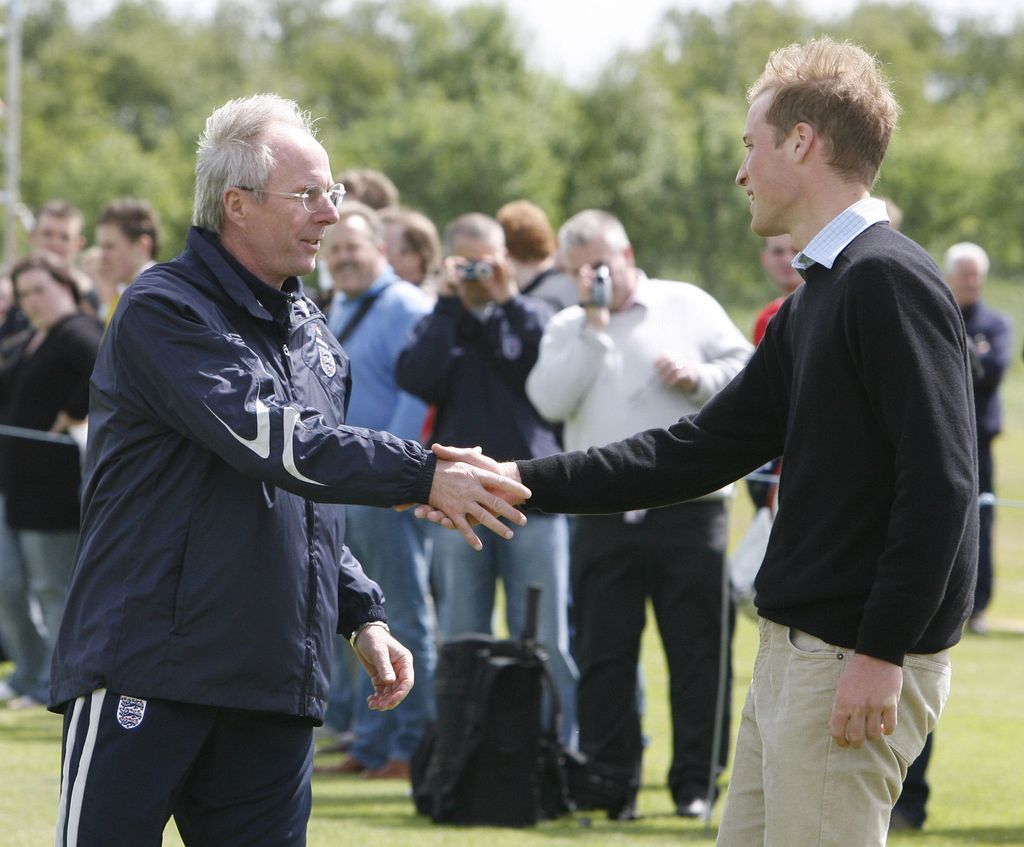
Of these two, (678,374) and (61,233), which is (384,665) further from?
(61,233)

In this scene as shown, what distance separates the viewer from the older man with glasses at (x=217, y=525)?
3262mm

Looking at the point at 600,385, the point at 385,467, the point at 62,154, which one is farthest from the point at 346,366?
the point at 62,154

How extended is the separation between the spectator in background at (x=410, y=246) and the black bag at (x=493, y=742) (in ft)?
8.90

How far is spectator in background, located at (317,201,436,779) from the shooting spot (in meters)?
7.46

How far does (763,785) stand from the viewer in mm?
3338

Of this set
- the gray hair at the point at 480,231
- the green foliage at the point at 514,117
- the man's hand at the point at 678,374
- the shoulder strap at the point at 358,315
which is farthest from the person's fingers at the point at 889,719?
the green foliage at the point at 514,117

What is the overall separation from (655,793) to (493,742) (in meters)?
1.01

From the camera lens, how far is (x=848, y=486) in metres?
3.17

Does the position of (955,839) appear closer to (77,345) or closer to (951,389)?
(951,389)

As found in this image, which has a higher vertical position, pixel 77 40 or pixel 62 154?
pixel 77 40

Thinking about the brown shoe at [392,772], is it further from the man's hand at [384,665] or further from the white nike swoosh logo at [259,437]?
the white nike swoosh logo at [259,437]

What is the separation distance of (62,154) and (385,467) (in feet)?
201

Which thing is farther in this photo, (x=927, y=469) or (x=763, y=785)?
(x=763, y=785)

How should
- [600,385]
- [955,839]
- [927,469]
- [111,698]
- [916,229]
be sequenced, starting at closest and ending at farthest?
1. [927,469]
2. [111,698]
3. [955,839]
4. [600,385]
5. [916,229]
